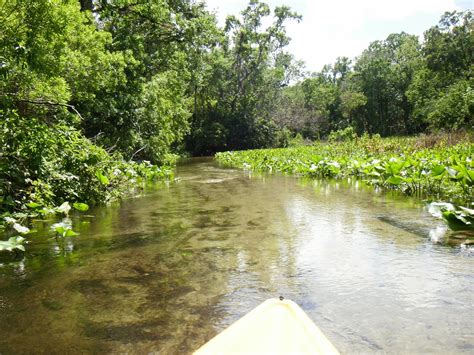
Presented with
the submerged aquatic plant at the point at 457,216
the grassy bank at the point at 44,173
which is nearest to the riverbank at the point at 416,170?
the submerged aquatic plant at the point at 457,216

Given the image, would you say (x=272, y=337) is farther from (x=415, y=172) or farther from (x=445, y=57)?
(x=445, y=57)

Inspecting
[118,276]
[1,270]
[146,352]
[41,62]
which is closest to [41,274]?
[1,270]

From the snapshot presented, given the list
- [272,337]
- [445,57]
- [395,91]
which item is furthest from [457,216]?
[395,91]

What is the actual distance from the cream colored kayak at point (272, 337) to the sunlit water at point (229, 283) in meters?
0.74

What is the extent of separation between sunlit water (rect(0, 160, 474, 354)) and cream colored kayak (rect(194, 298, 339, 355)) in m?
0.74

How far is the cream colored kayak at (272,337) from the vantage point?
156 centimetres

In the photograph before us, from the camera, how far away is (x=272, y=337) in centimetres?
163

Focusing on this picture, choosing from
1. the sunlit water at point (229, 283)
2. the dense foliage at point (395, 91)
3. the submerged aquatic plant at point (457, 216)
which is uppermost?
the dense foliage at point (395, 91)

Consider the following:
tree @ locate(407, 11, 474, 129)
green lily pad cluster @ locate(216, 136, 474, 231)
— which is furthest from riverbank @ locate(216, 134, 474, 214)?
tree @ locate(407, 11, 474, 129)

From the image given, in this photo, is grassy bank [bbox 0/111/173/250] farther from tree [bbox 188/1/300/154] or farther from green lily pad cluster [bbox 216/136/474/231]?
tree [bbox 188/1/300/154]

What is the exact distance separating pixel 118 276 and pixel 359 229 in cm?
307

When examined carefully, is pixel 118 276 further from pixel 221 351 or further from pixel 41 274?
pixel 221 351

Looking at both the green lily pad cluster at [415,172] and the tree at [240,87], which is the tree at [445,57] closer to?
the tree at [240,87]

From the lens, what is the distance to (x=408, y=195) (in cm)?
816
